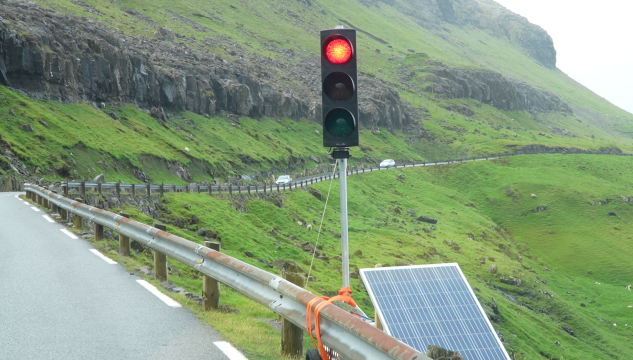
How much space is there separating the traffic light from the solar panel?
557cm

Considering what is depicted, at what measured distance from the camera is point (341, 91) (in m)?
8.45

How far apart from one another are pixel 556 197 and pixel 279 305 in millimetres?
107901

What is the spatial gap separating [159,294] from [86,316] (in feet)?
7.27

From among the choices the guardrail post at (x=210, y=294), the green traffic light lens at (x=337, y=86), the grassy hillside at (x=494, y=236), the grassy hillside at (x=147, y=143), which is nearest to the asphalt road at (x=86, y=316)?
the guardrail post at (x=210, y=294)

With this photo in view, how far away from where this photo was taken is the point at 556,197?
345ft

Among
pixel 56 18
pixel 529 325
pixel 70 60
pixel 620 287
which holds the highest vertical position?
pixel 56 18

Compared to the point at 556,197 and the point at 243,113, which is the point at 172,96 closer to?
the point at 243,113

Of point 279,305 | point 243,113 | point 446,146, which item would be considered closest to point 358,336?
point 279,305

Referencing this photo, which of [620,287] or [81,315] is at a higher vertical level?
[81,315]

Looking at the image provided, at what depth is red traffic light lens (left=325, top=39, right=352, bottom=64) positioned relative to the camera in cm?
834

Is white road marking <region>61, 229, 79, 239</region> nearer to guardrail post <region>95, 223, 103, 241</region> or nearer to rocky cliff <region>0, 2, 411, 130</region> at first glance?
guardrail post <region>95, 223, 103, 241</region>

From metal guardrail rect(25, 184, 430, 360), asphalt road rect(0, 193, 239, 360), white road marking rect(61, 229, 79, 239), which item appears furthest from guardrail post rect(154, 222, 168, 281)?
Result: white road marking rect(61, 229, 79, 239)

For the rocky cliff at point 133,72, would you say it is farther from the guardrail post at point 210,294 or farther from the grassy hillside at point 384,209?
the guardrail post at point 210,294

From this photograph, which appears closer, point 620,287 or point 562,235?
point 620,287
